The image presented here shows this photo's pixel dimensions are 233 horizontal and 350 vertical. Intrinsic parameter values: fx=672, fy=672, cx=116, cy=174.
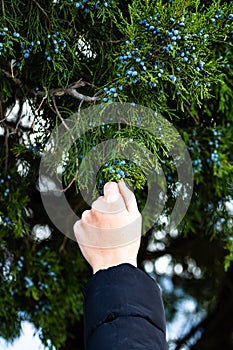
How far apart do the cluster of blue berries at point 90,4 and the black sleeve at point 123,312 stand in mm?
445

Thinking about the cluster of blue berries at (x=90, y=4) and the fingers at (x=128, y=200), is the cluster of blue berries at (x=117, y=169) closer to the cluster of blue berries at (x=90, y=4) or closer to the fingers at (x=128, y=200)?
the fingers at (x=128, y=200)

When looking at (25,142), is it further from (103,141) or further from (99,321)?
(99,321)

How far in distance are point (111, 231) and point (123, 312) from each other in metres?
0.10

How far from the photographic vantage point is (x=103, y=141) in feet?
3.15

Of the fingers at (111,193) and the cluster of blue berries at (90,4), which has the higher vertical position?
the cluster of blue berries at (90,4)

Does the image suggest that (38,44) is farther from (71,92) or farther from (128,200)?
(128,200)

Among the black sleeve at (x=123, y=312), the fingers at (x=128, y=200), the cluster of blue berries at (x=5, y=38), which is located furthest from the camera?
the cluster of blue berries at (x=5, y=38)

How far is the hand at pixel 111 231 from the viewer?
706 millimetres

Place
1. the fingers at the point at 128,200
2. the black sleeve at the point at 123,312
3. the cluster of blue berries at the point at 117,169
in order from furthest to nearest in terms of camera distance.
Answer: the cluster of blue berries at the point at 117,169, the fingers at the point at 128,200, the black sleeve at the point at 123,312

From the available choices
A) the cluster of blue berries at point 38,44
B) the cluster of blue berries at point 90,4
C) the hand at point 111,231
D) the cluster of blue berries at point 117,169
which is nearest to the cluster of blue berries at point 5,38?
the cluster of blue berries at point 38,44

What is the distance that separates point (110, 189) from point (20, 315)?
34.7 inches

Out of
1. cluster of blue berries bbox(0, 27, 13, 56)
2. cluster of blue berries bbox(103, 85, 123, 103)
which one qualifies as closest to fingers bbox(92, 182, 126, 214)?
cluster of blue berries bbox(103, 85, 123, 103)

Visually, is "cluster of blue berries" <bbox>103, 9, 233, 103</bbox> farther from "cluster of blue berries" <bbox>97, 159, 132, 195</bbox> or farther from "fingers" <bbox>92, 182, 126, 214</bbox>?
"fingers" <bbox>92, 182, 126, 214</bbox>

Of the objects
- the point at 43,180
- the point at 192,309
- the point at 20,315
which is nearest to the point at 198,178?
the point at 43,180
